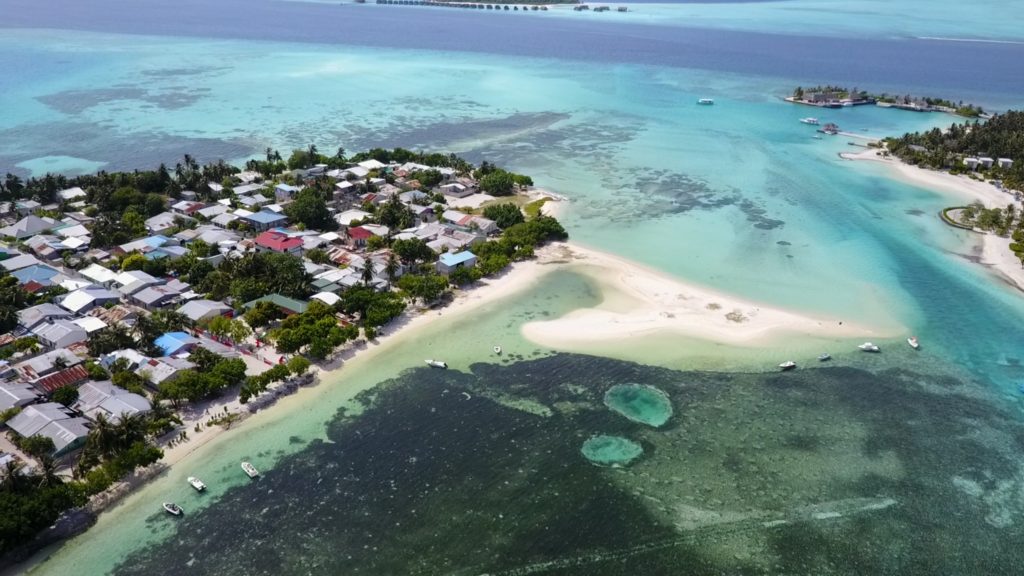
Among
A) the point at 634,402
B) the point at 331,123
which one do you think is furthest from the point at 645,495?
the point at 331,123

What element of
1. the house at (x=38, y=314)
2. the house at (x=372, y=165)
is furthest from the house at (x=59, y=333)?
the house at (x=372, y=165)

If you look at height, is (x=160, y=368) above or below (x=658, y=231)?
below

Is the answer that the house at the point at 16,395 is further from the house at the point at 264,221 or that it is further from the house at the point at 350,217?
the house at the point at 350,217

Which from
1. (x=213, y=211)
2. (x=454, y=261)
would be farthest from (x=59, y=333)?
(x=454, y=261)

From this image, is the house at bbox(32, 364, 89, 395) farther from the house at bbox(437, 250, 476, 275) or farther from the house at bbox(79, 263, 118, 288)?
the house at bbox(437, 250, 476, 275)

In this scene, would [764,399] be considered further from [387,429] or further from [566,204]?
[566,204]

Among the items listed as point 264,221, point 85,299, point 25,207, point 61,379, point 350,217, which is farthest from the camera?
point 350,217

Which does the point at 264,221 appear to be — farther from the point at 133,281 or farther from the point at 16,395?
the point at 16,395
